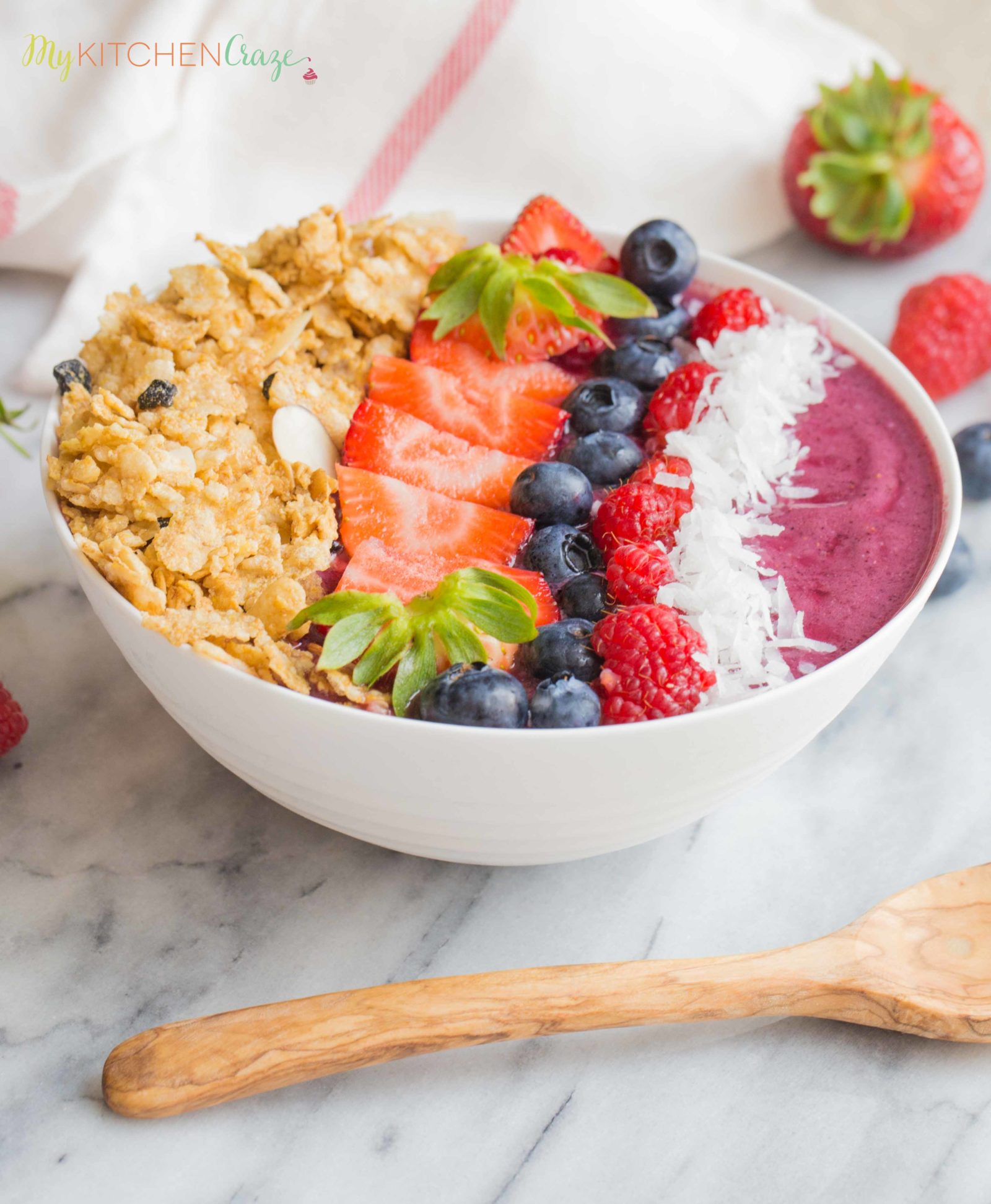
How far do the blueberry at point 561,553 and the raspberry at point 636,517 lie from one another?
0.03 m

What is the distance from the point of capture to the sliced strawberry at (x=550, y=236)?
195 cm

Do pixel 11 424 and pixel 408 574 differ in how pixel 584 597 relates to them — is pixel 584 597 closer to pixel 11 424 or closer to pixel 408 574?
Result: pixel 408 574

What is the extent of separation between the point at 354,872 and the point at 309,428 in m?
0.62

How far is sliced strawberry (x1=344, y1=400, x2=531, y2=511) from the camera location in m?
1.66

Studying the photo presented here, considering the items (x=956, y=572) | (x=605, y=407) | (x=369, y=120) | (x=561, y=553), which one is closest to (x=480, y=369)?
(x=605, y=407)

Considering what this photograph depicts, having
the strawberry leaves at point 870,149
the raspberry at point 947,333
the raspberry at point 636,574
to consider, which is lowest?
the raspberry at point 636,574

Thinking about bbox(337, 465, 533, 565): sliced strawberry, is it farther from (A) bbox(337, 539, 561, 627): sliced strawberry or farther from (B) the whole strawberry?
(B) the whole strawberry

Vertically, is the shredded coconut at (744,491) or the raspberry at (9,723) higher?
the shredded coconut at (744,491)

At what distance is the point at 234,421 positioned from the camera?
162 centimetres

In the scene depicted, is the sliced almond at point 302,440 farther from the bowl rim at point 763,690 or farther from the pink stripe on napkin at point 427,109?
the pink stripe on napkin at point 427,109

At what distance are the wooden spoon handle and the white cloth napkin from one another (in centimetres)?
149

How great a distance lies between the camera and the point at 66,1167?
129 cm

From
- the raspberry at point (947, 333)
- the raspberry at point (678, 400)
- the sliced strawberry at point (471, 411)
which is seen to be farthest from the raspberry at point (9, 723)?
the raspberry at point (947, 333)

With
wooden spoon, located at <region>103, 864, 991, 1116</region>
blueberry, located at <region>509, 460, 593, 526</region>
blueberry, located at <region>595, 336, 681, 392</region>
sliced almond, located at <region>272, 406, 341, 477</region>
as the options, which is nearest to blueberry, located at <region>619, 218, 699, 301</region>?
blueberry, located at <region>595, 336, 681, 392</region>
